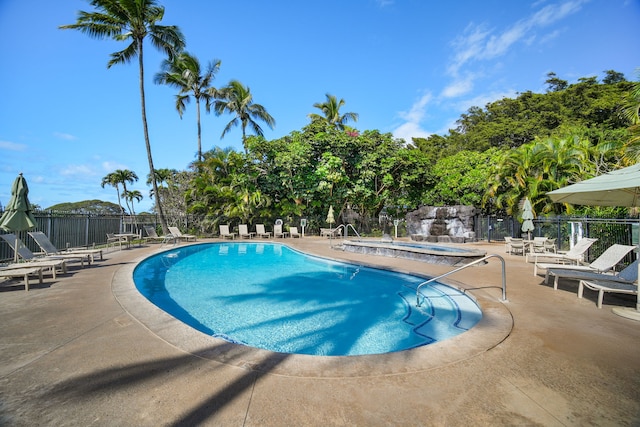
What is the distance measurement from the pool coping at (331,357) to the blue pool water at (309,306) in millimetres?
996

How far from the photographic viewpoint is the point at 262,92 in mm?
24547

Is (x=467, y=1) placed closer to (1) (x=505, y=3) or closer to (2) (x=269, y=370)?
(1) (x=505, y=3)

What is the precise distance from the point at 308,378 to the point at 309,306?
3450mm

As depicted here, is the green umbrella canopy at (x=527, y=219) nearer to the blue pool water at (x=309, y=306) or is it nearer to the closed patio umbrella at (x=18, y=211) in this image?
the blue pool water at (x=309, y=306)

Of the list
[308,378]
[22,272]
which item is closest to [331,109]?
[22,272]

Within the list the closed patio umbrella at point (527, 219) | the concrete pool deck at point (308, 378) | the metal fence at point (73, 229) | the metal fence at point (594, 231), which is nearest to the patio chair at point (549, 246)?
the metal fence at point (594, 231)

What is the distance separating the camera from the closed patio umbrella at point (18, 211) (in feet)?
20.2

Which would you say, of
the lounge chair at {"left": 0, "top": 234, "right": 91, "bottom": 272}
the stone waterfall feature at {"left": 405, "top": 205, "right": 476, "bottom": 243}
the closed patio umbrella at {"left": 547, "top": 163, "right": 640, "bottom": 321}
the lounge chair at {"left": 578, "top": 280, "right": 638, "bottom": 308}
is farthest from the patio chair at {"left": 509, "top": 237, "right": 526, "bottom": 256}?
the lounge chair at {"left": 0, "top": 234, "right": 91, "bottom": 272}

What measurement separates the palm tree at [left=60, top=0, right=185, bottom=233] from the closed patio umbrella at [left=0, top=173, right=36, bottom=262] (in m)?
9.92

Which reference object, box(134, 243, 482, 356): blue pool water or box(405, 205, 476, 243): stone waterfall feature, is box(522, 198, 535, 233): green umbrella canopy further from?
box(134, 243, 482, 356): blue pool water

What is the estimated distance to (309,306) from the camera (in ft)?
19.0

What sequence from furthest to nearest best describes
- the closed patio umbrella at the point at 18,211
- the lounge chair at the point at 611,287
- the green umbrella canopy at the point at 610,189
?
1. the closed patio umbrella at the point at 18,211
2. the lounge chair at the point at 611,287
3. the green umbrella canopy at the point at 610,189

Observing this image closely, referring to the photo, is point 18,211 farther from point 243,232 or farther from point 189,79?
point 189,79

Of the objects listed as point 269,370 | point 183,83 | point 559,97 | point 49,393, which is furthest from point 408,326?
point 559,97
